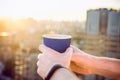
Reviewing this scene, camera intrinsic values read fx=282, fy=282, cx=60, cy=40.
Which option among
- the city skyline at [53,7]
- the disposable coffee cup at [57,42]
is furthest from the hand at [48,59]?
the city skyline at [53,7]

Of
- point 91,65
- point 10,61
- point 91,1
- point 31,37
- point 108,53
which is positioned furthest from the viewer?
point 10,61

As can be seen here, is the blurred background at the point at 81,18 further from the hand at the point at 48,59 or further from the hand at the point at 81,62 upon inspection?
the hand at the point at 48,59

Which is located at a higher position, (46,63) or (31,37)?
(46,63)

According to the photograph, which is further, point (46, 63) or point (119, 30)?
point (119, 30)

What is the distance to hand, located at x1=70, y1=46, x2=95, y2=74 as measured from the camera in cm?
74

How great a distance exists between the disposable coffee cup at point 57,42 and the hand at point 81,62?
10 cm

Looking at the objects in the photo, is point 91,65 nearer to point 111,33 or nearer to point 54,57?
point 54,57

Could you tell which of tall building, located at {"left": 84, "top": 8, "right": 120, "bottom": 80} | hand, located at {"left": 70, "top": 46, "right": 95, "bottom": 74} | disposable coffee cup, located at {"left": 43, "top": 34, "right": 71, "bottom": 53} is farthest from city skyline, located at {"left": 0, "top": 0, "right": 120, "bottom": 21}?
disposable coffee cup, located at {"left": 43, "top": 34, "right": 71, "bottom": 53}

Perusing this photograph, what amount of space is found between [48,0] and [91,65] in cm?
136

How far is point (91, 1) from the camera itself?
2.51 m

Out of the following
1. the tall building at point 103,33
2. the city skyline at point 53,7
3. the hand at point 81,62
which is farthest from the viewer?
the tall building at point 103,33

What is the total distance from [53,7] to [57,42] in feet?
5.52

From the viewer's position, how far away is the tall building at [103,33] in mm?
2211

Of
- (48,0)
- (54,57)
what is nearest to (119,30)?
(48,0)
